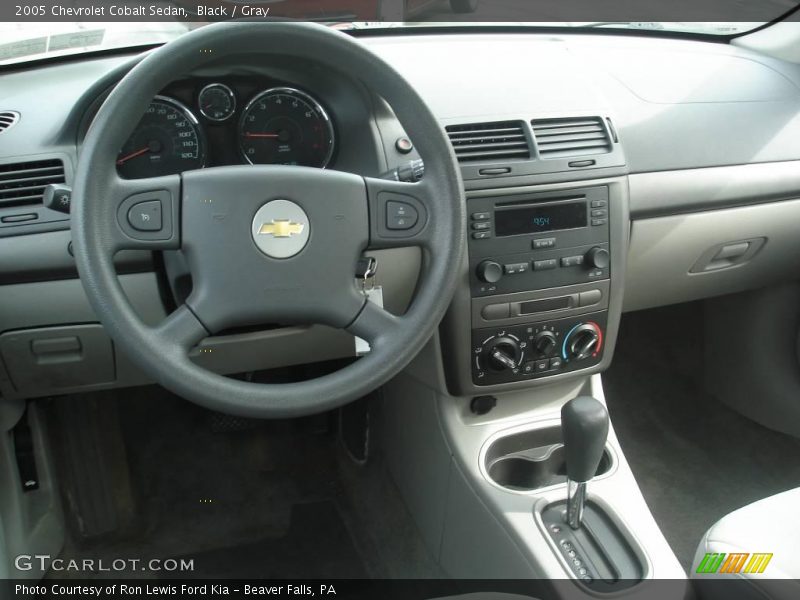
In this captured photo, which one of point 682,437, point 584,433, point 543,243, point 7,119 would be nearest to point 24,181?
point 7,119

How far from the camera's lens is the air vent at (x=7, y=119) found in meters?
1.36

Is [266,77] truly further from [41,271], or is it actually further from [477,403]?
[477,403]

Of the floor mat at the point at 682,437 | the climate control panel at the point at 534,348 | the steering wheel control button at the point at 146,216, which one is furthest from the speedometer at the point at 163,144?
the floor mat at the point at 682,437

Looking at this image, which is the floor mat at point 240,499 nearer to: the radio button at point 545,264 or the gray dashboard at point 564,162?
the gray dashboard at point 564,162

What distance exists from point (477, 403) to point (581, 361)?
240 mm

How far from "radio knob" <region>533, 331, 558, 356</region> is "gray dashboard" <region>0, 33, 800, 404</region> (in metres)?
0.17

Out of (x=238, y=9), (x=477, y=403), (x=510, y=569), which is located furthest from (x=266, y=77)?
(x=510, y=569)

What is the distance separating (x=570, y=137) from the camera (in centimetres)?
152

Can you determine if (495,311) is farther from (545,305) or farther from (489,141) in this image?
(489,141)

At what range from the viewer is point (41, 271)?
1376 mm

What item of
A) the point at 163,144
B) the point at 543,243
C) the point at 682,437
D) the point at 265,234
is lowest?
the point at 682,437

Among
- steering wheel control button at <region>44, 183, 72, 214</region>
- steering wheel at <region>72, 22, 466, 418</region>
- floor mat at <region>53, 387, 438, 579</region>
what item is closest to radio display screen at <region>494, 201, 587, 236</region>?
steering wheel at <region>72, 22, 466, 418</region>

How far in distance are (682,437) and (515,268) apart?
1.13 metres

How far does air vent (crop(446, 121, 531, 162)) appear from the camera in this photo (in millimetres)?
1453
